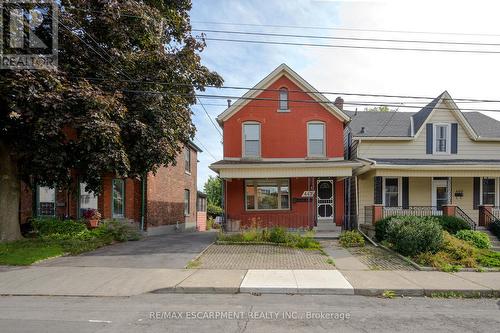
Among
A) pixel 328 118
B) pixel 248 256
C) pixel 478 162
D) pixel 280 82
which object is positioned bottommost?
pixel 248 256

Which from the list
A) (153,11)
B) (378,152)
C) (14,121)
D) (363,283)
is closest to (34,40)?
(14,121)

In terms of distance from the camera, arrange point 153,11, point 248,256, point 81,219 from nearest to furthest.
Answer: point 248,256 → point 153,11 → point 81,219

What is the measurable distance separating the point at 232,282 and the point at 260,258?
12.6 feet

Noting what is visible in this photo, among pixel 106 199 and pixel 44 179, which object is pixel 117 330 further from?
pixel 106 199

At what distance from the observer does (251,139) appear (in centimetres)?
2100

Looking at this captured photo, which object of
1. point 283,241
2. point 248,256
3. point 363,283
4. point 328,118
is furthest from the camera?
point 328,118

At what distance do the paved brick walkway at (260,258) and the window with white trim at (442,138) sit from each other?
1022 centimetres

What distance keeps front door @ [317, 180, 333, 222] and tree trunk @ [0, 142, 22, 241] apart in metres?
13.2

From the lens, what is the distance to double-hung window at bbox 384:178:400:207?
20766mm

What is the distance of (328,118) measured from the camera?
20984mm

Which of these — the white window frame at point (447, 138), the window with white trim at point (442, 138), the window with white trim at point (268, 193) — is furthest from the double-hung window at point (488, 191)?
the window with white trim at point (268, 193)

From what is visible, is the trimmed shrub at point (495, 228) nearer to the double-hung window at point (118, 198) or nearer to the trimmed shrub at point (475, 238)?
the trimmed shrub at point (475, 238)

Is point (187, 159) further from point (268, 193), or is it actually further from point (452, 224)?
point (452, 224)

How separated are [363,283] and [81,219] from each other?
45.9 feet
